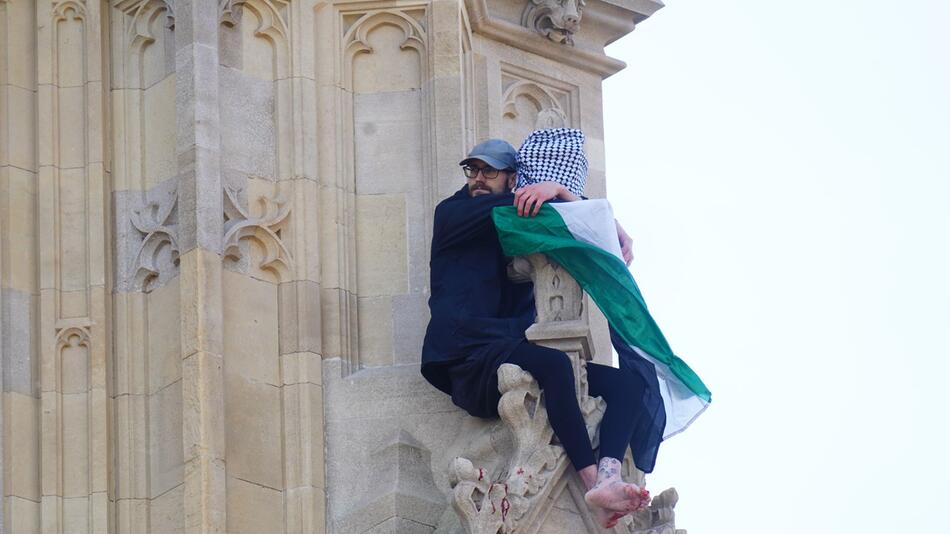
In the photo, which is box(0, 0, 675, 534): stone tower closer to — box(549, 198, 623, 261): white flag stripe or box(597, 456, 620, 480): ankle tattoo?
box(597, 456, 620, 480): ankle tattoo

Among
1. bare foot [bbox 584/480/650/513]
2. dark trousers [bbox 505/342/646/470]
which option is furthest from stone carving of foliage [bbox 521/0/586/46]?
bare foot [bbox 584/480/650/513]

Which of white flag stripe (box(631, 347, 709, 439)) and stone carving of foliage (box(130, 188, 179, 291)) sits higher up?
stone carving of foliage (box(130, 188, 179, 291))

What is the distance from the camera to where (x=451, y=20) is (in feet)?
59.5

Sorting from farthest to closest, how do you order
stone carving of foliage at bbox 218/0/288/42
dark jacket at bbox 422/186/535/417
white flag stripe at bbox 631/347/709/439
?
stone carving of foliage at bbox 218/0/288/42, white flag stripe at bbox 631/347/709/439, dark jacket at bbox 422/186/535/417

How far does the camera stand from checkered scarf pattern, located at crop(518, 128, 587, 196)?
17.3m

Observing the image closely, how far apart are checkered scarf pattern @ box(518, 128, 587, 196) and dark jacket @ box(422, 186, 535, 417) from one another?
186 mm

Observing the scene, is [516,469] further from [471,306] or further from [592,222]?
[592,222]

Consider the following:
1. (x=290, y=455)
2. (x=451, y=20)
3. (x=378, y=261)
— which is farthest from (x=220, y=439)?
(x=451, y=20)

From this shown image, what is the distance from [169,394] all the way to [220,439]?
0.49 m

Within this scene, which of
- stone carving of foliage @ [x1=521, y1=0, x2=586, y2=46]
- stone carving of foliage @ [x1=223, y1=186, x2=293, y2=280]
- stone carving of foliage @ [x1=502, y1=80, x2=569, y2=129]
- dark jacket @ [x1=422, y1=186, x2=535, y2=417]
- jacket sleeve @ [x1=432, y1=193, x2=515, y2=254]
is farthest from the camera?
stone carving of foliage @ [x1=521, y1=0, x2=586, y2=46]

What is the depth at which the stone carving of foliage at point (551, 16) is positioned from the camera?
19.5 metres

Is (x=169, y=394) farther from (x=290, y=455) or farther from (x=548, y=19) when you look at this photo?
(x=548, y=19)

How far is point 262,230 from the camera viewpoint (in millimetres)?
17453

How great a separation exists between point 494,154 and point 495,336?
1.09 meters
